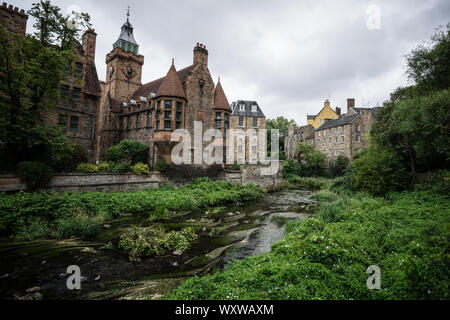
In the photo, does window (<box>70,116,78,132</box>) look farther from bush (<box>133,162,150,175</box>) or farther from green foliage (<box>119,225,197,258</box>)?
green foliage (<box>119,225,197,258</box>)

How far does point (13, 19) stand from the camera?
15.8 meters

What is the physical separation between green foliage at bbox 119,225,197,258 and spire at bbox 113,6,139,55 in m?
30.3

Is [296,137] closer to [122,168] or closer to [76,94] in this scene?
[122,168]

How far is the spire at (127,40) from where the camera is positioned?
96.3ft

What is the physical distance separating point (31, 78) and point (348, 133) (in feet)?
138

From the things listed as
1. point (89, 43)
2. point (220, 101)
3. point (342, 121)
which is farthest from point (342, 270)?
point (342, 121)

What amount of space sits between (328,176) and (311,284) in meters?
36.1

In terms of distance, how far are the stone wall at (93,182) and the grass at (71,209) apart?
0.96 m

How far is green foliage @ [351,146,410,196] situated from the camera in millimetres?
14672

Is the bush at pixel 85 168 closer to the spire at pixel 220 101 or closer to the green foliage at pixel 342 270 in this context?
the green foliage at pixel 342 270

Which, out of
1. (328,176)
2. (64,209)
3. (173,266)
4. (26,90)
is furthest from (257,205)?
(328,176)

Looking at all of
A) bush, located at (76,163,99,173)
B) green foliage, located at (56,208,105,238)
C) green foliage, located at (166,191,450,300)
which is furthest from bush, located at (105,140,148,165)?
green foliage, located at (166,191,450,300)

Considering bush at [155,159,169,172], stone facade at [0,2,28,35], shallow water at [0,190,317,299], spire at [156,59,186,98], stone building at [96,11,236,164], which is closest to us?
shallow water at [0,190,317,299]
